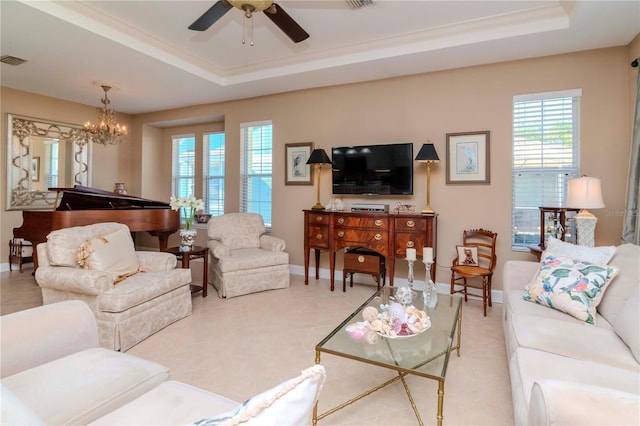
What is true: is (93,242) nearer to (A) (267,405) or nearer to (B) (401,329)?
(B) (401,329)

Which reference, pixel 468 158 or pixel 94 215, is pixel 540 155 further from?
pixel 94 215

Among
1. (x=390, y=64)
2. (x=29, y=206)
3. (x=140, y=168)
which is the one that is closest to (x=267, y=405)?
(x=390, y=64)

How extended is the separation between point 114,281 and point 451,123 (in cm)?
391

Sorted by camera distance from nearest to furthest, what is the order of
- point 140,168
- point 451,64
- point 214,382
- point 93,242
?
point 214,382 → point 93,242 → point 451,64 → point 140,168

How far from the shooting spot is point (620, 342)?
1692 millimetres

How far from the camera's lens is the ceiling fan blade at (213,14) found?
243 centimetres

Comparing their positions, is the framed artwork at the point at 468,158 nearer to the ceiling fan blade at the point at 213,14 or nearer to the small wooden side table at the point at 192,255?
the ceiling fan blade at the point at 213,14

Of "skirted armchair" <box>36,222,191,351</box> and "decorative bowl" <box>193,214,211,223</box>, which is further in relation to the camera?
"decorative bowl" <box>193,214,211,223</box>

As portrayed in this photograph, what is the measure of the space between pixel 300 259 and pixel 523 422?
12.7 feet

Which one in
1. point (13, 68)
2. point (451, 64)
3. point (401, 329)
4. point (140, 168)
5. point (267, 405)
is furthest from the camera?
point (140, 168)

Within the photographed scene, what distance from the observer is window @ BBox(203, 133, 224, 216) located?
242 inches

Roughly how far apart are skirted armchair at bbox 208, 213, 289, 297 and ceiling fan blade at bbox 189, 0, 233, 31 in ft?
7.66

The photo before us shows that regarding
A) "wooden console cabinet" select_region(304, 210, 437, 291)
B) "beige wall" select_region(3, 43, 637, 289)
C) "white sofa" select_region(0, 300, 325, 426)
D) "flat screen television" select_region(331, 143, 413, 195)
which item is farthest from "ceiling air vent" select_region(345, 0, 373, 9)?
"white sofa" select_region(0, 300, 325, 426)

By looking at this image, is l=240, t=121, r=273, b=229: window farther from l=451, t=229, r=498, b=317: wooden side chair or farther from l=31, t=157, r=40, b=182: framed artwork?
l=31, t=157, r=40, b=182: framed artwork
